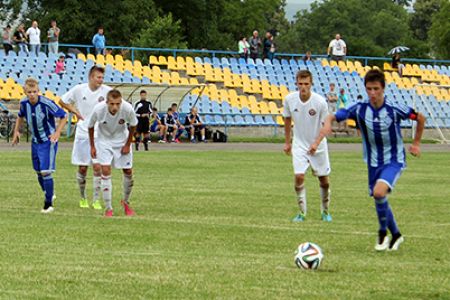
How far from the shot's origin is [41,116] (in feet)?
52.7

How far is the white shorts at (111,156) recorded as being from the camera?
15555 mm

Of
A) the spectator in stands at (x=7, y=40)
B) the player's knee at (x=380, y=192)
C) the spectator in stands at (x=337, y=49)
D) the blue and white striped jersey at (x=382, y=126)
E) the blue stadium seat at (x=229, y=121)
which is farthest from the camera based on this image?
the spectator in stands at (x=337, y=49)

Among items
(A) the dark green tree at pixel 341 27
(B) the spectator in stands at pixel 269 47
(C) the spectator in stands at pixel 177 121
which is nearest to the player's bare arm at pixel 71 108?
(C) the spectator in stands at pixel 177 121

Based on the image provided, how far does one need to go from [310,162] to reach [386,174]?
347 cm

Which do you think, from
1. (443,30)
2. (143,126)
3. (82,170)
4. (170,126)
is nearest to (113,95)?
(82,170)

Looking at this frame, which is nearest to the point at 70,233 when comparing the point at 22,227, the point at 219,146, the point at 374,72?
the point at 22,227

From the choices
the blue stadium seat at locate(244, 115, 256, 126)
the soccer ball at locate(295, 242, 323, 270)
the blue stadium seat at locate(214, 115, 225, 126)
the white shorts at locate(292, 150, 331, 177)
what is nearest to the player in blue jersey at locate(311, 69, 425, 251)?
the soccer ball at locate(295, 242, 323, 270)

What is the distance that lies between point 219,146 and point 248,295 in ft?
103

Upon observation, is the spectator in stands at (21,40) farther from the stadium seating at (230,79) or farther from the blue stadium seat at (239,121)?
the blue stadium seat at (239,121)

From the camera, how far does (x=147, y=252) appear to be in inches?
443

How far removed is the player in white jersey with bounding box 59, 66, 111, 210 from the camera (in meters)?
16.5

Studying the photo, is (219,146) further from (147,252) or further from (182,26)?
(182,26)

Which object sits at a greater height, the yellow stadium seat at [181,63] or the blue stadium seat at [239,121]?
the yellow stadium seat at [181,63]

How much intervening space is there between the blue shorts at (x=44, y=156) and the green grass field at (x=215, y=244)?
24.4 inches
